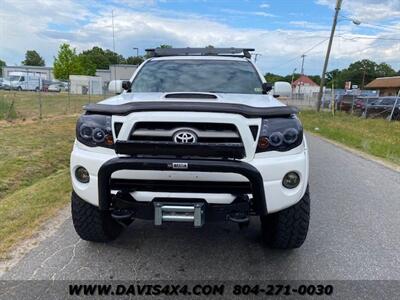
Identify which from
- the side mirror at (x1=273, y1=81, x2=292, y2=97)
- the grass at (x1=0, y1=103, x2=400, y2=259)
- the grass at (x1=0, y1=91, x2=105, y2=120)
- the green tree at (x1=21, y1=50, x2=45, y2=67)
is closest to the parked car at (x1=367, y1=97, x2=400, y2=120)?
the grass at (x1=0, y1=103, x2=400, y2=259)

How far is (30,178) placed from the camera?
23.0ft

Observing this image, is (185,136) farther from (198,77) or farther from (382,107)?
(382,107)

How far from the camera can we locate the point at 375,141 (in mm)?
12641

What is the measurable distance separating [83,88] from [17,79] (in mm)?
9012

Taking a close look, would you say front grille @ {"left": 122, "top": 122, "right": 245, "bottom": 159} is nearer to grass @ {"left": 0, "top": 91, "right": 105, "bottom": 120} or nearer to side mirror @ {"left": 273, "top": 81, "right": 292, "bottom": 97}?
side mirror @ {"left": 273, "top": 81, "right": 292, "bottom": 97}

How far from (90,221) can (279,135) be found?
1852mm

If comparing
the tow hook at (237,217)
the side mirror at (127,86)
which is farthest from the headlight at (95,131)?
the side mirror at (127,86)

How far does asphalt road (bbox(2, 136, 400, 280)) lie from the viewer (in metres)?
3.24

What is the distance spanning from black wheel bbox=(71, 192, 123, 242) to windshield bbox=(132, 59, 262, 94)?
1530 mm

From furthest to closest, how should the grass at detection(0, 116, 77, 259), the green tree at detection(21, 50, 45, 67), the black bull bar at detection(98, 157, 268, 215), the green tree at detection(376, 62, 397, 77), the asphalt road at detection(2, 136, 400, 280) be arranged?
1. the green tree at detection(21, 50, 45, 67)
2. the green tree at detection(376, 62, 397, 77)
3. the grass at detection(0, 116, 77, 259)
4. the asphalt road at detection(2, 136, 400, 280)
5. the black bull bar at detection(98, 157, 268, 215)

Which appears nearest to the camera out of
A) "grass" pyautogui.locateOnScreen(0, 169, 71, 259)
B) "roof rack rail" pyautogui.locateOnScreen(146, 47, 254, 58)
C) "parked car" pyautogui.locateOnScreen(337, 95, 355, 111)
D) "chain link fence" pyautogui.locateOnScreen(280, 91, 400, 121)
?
"grass" pyautogui.locateOnScreen(0, 169, 71, 259)

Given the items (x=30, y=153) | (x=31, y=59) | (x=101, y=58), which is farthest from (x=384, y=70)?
(x=30, y=153)

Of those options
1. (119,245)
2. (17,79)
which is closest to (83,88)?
(17,79)

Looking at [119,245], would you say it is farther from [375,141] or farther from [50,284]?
[375,141]
